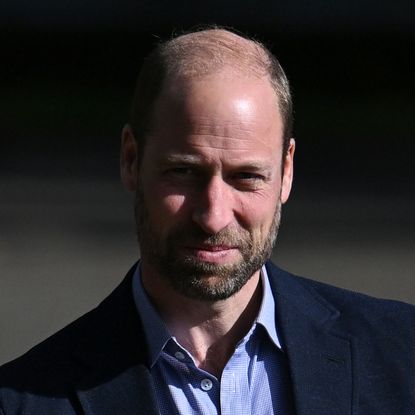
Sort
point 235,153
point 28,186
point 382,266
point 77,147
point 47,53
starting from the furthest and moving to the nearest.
→ point 47,53 < point 77,147 < point 28,186 < point 382,266 < point 235,153

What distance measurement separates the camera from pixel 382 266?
8.70 meters

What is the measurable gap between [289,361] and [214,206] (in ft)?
1.23

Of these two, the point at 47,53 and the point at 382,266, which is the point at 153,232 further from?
the point at 47,53

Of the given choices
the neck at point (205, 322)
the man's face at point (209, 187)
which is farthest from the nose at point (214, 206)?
the neck at point (205, 322)

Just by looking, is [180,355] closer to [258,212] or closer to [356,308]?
[258,212]

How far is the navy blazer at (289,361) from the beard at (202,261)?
0.62 feet

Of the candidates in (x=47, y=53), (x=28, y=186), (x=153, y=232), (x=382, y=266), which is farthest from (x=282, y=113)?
(x=47, y=53)

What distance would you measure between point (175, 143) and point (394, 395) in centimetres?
67

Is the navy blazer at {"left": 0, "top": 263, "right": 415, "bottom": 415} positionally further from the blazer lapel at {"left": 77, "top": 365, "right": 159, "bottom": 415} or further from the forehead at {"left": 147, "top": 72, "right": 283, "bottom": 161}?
the forehead at {"left": 147, "top": 72, "right": 283, "bottom": 161}

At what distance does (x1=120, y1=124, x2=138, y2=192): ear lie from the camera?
8.87ft

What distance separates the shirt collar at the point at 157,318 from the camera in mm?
2617

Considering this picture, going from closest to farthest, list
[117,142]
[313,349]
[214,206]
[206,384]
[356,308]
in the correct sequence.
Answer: [214,206] → [206,384] → [313,349] → [356,308] → [117,142]

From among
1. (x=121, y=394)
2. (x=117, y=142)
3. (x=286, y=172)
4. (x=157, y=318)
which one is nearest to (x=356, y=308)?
(x=286, y=172)

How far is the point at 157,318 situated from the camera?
8.69 feet
